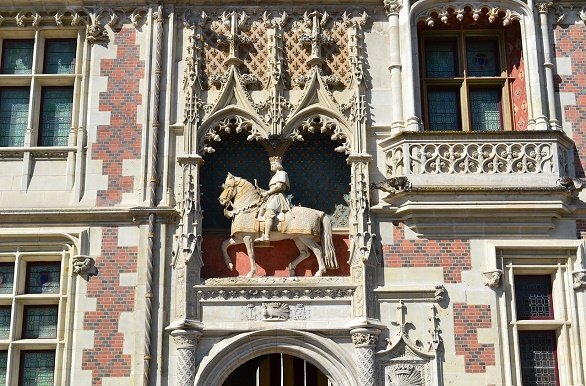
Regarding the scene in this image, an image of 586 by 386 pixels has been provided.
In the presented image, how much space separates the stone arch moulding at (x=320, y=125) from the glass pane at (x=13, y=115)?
15.2 feet

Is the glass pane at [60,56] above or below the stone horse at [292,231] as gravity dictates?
above

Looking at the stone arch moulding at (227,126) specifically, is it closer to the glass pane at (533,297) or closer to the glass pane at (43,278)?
the glass pane at (43,278)

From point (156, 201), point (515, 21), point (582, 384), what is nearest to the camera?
point (582, 384)

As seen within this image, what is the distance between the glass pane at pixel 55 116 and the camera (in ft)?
51.9

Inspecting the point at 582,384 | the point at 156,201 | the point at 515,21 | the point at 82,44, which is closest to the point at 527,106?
the point at 515,21

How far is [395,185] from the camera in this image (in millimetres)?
14648

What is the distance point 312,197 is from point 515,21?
4.75m

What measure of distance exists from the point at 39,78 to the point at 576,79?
30.7ft

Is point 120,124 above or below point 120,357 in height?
above

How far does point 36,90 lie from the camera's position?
15.9 meters

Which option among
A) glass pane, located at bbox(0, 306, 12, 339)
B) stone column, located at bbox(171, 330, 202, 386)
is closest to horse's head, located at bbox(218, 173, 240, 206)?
stone column, located at bbox(171, 330, 202, 386)

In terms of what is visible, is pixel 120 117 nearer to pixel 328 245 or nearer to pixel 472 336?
pixel 328 245

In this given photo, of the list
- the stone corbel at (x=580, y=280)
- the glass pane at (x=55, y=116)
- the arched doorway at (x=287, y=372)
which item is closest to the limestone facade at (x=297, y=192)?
the stone corbel at (x=580, y=280)

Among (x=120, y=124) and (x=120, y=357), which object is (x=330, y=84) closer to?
(x=120, y=124)
